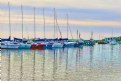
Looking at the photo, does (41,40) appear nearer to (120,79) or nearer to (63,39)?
(63,39)

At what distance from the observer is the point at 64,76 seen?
168ft

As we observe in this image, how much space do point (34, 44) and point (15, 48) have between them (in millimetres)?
11985

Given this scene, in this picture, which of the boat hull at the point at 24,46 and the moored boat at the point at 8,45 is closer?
the moored boat at the point at 8,45

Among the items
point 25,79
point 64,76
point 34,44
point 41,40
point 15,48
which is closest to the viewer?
point 25,79

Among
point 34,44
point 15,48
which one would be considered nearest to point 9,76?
point 15,48

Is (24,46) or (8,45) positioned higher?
(8,45)

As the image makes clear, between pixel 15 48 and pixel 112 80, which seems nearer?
pixel 112 80

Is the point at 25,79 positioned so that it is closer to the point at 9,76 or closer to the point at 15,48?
the point at 9,76

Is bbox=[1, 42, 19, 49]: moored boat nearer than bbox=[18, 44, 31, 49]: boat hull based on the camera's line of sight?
Yes

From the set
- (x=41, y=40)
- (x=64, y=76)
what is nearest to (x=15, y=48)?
(x=41, y=40)

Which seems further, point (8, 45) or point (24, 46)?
point (24, 46)

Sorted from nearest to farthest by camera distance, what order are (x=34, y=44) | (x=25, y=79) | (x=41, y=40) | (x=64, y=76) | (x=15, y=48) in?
(x=25, y=79), (x=64, y=76), (x=15, y=48), (x=34, y=44), (x=41, y=40)

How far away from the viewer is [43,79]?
47938mm

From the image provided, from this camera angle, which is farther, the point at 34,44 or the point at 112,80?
the point at 34,44
